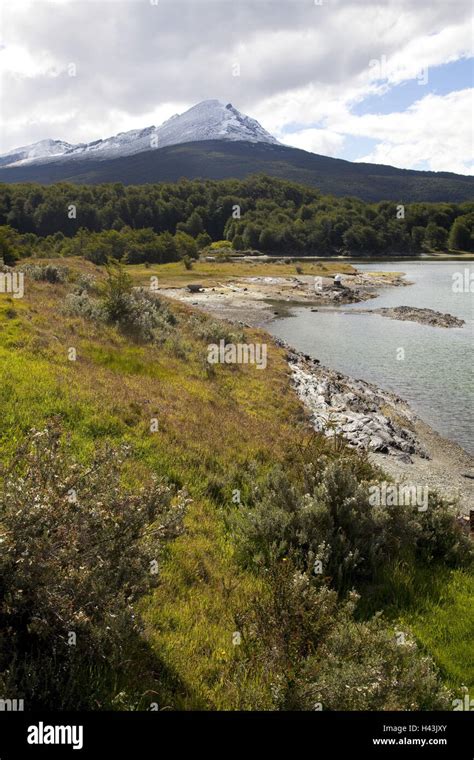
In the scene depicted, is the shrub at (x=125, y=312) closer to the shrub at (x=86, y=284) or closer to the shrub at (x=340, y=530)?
the shrub at (x=86, y=284)

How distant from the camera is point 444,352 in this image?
36219mm

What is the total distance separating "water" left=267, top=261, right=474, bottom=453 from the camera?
24938 millimetres

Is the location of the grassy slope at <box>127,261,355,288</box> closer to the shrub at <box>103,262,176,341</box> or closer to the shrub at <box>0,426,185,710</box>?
the shrub at <box>103,262,176,341</box>

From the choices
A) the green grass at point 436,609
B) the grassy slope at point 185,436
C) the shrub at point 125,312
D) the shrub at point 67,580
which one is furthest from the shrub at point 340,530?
the shrub at point 125,312

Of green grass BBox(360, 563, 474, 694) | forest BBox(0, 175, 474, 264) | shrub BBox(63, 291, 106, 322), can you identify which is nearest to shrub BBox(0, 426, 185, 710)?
green grass BBox(360, 563, 474, 694)

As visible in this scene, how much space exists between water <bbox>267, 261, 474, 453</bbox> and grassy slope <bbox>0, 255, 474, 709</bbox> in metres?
8.15

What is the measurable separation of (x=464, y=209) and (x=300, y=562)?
20882 centimetres

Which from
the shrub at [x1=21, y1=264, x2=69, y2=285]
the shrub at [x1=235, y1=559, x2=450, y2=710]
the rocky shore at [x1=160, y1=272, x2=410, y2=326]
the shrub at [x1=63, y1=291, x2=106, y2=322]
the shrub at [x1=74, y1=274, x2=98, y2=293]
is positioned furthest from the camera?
the rocky shore at [x1=160, y1=272, x2=410, y2=326]

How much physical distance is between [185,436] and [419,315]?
150 ft

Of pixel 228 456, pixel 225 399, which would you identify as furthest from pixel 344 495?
pixel 225 399

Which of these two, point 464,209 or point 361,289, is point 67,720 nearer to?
point 361,289

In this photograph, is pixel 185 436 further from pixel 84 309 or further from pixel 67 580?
pixel 84 309

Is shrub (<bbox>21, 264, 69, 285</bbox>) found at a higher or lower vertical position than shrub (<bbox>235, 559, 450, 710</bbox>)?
higher

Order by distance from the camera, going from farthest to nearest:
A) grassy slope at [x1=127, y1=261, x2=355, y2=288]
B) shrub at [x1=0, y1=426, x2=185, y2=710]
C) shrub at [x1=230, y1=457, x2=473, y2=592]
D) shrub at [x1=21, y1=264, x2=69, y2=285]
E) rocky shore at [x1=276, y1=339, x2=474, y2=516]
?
grassy slope at [x1=127, y1=261, x2=355, y2=288]
shrub at [x1=21, y1=264, x2=69, y2=285]
rocky shore at [x1=276, y1=339, x2=474, y2=516]
shrub at [x1=230, y1=457, x2=473, y2=592]
shrub at [x1=0, y1=426, x2=185, y2=710]
